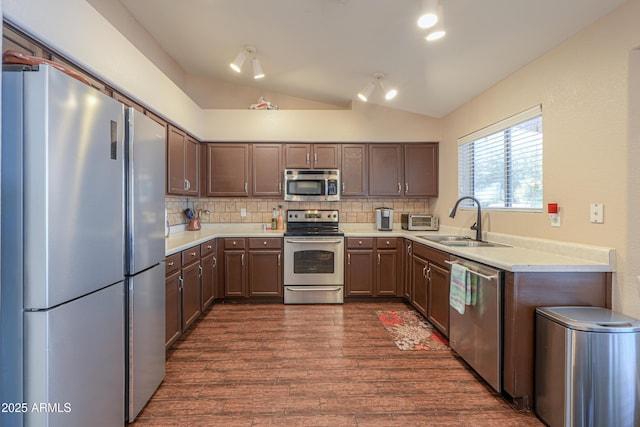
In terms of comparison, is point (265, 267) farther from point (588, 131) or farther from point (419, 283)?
point (588, 131)

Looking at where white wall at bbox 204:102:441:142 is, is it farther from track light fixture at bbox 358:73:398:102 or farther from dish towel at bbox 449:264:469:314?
dish towel at bbox 449:264:469:314

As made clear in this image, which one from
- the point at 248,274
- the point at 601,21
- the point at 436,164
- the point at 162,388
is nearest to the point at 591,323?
the point at 601,21

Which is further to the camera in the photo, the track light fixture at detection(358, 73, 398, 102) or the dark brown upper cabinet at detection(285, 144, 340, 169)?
the dark brown upper cabinet at detection(285, 144, 340, 169)

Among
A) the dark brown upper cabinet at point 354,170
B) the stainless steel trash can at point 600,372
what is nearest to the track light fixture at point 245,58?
the dark brown upper cabinet at point 354,170

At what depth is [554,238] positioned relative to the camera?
84.7 inches

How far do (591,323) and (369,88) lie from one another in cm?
266

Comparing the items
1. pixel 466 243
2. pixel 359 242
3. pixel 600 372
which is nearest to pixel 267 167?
pixel 359 242

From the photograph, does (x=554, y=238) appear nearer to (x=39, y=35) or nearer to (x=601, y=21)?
(x=601, y=21)

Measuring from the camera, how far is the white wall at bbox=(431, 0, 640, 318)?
1678 mm

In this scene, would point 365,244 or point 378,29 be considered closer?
point 378,29

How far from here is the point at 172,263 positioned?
2.42 metres

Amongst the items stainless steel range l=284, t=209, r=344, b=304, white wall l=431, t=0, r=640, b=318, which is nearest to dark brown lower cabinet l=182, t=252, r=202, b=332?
stainless steel range l=284, t=209, r=344, b=304

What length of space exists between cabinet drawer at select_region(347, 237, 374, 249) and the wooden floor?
1.06 metres

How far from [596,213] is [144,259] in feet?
8.97
